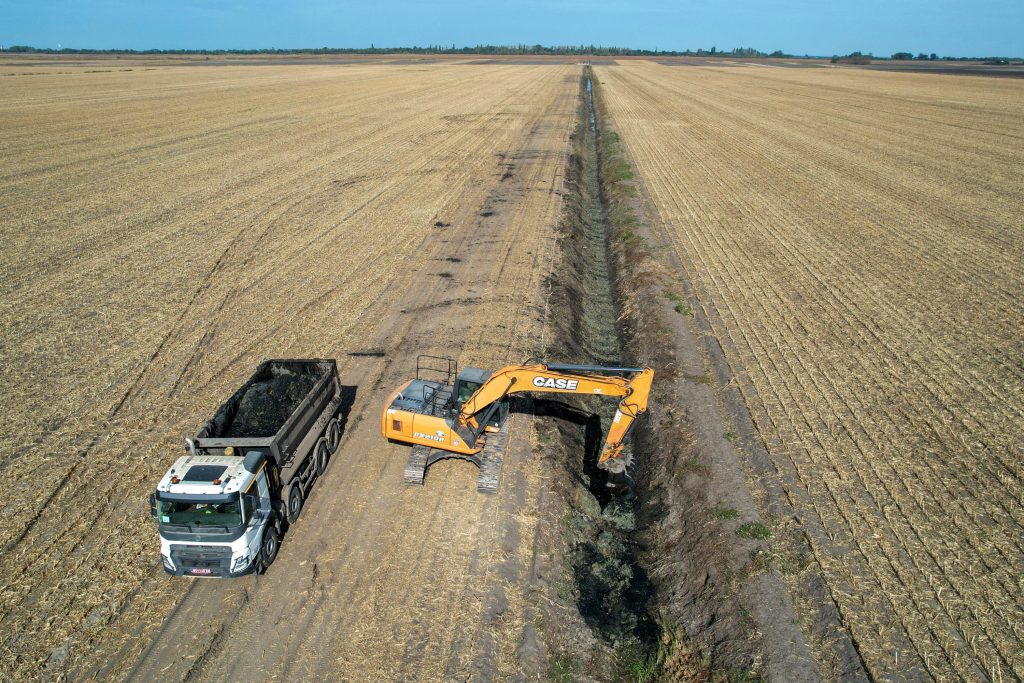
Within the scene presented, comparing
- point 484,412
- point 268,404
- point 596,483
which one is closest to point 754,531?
point 596,483

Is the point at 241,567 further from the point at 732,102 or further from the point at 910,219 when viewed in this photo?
the point at 732,102

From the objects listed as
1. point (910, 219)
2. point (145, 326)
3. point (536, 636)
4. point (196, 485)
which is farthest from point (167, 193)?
point (910, 219)

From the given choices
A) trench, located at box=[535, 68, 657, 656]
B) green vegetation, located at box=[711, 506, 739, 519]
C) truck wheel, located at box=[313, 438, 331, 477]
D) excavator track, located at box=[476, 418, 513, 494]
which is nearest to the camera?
trench, located at box=[535, 68, 657, 656]

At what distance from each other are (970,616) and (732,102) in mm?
75704

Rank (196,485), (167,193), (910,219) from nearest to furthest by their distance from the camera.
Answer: (196,485) → (910,219) → (167,193)

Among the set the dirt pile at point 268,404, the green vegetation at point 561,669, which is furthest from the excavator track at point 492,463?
the dirt pile at point 268,404

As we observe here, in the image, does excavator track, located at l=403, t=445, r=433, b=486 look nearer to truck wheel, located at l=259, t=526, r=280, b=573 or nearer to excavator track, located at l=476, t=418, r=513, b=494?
excavator track, located at l=476, t=418, r=513, b=494

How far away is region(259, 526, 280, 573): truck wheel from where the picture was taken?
1021 cm

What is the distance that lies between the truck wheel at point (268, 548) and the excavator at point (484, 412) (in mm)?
2746

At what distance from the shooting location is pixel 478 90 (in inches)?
3344

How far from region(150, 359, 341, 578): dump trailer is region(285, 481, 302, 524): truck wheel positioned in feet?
0.06

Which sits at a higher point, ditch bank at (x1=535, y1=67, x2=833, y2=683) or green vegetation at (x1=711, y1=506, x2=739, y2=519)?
green vegetation at (x1=711, y1=506, x2=739, y2=519)

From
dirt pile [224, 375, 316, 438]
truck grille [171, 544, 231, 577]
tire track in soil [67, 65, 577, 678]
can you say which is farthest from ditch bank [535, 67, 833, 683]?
dirt pile [224, 375, 316, 438]

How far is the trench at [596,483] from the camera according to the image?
34.6 feet
